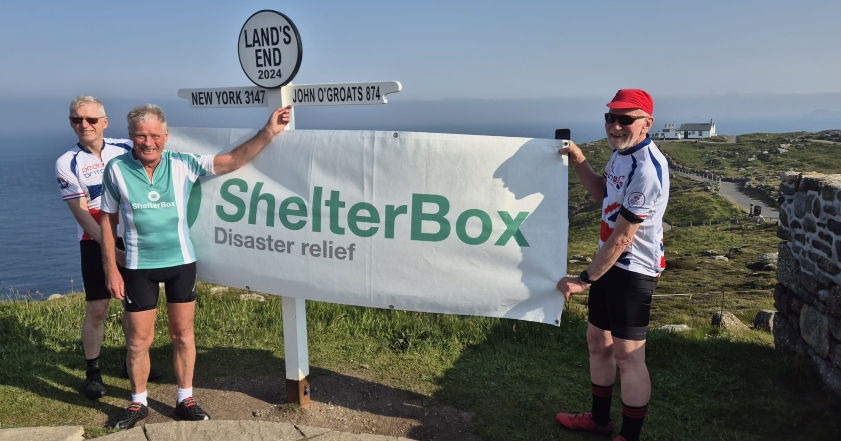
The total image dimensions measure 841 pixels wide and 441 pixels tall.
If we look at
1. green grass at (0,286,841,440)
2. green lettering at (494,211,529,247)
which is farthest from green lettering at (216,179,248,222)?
green lettering at (494,211,529,247)

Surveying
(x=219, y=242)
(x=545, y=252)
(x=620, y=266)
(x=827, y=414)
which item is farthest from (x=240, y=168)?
(x=827, y=414)

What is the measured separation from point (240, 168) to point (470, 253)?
1.96 meters

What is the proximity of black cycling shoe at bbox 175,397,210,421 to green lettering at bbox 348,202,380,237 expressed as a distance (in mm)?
1830

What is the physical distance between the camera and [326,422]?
4918 mm

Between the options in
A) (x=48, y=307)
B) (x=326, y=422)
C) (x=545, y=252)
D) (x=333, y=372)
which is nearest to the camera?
(x=545, y=252)

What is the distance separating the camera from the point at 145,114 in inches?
173

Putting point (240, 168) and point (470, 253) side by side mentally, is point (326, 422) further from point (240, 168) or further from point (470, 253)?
point (240, 168)

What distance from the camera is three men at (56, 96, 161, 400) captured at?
487 centimetres

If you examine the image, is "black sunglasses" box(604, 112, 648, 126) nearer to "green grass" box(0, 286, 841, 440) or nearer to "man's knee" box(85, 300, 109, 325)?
"green grass" box(0, 286, 841, 440)

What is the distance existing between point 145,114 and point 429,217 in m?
2.15

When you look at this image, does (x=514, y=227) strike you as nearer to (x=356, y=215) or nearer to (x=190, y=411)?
(x=356, y=215)

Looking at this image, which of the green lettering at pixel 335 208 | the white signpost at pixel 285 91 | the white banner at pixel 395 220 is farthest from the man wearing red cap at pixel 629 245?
the green lettering at pixel 335 208

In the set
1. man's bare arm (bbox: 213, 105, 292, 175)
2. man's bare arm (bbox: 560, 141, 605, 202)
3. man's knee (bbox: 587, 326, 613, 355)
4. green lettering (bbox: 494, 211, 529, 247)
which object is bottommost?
man's knee (bbox: 587, 326, 613, 355)

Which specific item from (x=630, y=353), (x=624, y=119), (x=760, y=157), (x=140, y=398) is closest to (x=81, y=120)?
(x=140, y=398)
